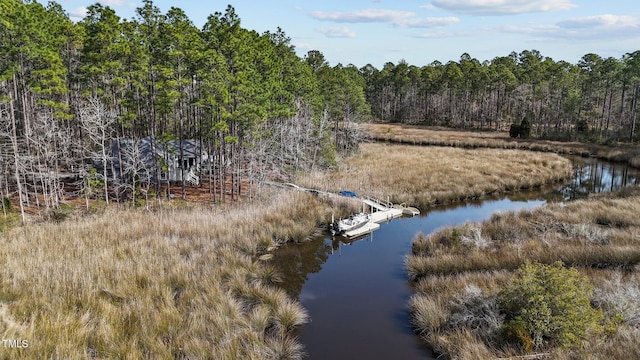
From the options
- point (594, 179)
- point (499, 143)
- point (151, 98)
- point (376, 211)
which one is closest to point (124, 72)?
point (151, 98)

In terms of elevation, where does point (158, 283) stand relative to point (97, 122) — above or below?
below

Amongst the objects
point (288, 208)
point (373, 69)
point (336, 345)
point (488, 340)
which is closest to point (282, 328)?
point (336, 345)

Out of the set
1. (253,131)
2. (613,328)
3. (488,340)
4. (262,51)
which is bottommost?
(488,340)

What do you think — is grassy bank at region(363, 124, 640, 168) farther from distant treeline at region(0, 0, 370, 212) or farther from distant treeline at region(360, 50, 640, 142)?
distant treeline at region(0, 0, 370, 212)

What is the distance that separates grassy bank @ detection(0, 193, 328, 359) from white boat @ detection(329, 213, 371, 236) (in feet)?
13.4

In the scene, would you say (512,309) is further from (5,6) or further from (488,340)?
(5,6)

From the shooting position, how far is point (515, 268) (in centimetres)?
1401

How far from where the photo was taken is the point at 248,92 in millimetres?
24219

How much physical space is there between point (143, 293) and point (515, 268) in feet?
41.3

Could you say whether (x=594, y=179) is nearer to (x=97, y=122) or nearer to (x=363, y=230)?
(x=363, y=230)

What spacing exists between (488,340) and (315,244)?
1105 cm

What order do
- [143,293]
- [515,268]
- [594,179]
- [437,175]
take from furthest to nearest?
[594,179]
[437,175]
[515,268]
[143,293]

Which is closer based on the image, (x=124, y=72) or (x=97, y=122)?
(x=97, y=122)

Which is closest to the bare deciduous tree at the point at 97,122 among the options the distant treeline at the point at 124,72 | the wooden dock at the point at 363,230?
the distant treeline at the point at 124,72
